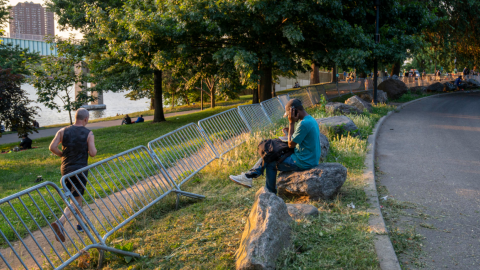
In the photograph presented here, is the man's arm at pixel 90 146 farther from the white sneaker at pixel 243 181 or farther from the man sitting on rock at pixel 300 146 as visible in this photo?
the man sitting on rock at pixel 300 146

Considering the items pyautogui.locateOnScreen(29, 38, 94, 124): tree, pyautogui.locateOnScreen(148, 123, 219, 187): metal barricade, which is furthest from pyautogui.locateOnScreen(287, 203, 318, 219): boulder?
pyautogui.locateOnScreen(29, 38, 94, 124): tree

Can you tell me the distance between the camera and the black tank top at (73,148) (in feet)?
18.1

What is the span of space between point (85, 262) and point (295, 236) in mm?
2410

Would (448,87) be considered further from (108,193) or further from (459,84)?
(108,193)

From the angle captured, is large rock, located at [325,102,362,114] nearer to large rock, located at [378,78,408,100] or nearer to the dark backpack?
the dark backpack

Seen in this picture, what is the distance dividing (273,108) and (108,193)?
7228mm

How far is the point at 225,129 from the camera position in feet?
32.1

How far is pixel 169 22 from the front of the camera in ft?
52.8

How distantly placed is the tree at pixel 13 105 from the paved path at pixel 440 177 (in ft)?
56.4

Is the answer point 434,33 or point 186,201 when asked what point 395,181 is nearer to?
point 186,201

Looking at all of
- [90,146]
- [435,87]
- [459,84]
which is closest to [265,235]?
[90,146]

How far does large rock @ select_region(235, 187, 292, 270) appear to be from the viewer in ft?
11.7

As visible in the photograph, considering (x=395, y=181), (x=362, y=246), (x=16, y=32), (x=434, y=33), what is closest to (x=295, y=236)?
(x=362, y=246)

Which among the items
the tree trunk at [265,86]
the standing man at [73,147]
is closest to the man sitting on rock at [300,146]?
the standing man at [73,147]
